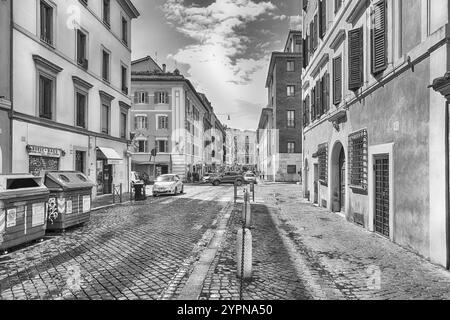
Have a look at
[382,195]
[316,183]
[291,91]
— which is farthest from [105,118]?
[291,91]

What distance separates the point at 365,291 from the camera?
490 cm

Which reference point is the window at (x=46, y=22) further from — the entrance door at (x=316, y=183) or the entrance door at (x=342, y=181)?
the entrance door at (x=316, y=183)

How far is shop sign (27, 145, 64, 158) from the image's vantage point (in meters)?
14.2

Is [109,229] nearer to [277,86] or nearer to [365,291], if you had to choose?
[365,291]

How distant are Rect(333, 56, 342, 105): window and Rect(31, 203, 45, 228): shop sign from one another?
1030 cm

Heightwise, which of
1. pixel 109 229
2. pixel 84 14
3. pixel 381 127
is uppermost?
pixel 84 14

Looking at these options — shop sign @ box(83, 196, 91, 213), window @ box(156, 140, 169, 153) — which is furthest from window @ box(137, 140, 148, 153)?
shop sign @ box(83, 196, 91, 213)

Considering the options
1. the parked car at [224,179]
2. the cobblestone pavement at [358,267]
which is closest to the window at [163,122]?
the parked car at [224,179]

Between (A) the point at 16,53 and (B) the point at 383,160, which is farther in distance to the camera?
(A) the point at 16,53

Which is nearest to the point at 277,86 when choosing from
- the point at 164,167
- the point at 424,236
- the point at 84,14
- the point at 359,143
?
the point at 164,167

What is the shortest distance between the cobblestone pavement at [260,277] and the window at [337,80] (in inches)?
264

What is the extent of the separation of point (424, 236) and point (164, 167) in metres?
38.2

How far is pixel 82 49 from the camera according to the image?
19.4m

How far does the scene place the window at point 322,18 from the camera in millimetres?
15086
